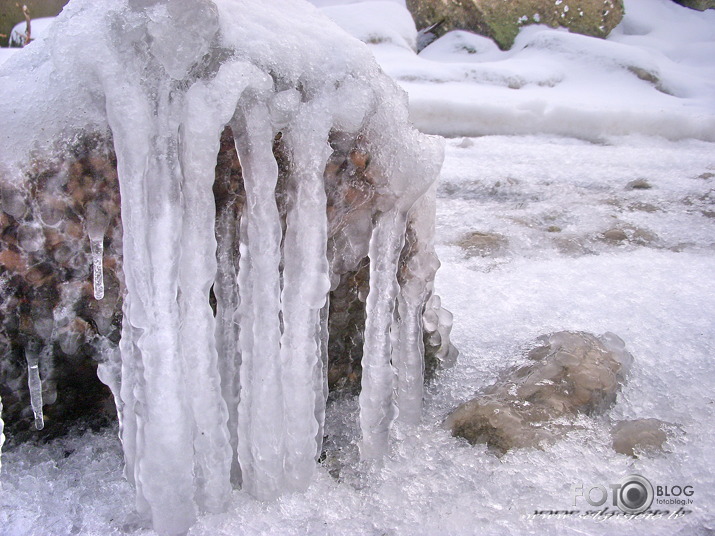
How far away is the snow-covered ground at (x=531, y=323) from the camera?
3.53 ft

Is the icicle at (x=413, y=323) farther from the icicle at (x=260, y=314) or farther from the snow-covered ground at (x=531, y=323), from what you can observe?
the icicle at (x=260, y=314)

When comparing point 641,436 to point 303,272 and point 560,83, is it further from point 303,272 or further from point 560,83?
point 560,83

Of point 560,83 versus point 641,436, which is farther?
point 560,83

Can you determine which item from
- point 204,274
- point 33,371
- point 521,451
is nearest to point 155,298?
point 204,274

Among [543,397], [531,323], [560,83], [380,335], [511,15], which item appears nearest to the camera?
[380,335]

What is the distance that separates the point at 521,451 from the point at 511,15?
5617 mm

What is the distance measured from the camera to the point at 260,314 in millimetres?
1043

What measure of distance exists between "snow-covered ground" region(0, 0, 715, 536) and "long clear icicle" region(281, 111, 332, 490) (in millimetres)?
183

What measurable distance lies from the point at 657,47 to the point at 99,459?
667 centimetres

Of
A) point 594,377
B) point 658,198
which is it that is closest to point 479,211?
point 658,198

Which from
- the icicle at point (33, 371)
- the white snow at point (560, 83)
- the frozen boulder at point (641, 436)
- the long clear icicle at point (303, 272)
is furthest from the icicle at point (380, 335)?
the white snow at point (560, 83)

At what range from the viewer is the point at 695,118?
398 cm

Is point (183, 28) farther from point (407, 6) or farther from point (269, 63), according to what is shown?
point (407, 6)

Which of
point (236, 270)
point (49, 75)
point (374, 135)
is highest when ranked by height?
point (49, 75)
